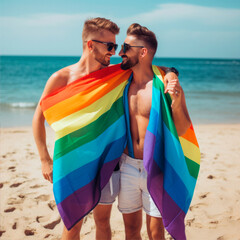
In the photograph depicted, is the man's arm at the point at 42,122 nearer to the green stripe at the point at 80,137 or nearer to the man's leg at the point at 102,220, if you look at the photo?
the green stripe at the point at 80,137

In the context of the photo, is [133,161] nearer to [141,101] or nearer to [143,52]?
[141,101]

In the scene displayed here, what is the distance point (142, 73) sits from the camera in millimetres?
2398

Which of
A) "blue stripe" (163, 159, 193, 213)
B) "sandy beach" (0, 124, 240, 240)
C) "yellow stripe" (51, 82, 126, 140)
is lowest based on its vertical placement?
"sandy beach" (0, 124, 240, 240)

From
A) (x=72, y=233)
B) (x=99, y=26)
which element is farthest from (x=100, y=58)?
(x=72, y=233)

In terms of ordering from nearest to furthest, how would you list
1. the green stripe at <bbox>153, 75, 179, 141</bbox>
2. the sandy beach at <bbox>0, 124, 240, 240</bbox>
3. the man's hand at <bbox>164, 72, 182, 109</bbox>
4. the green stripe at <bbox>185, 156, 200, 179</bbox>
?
the man's hand at <bbox>164, 72, 182, 109</bbox> → the green stripe at <bbox>153, 75, 179, 141</bbox> → the green stripe at <bbox>185, 156, 200, 179</bbox> → the sandy beach at <bbox>0, 124, 240, 240</bbox>

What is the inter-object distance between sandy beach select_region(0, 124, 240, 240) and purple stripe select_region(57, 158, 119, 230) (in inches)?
40.1

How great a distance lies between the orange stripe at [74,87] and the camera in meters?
2.36

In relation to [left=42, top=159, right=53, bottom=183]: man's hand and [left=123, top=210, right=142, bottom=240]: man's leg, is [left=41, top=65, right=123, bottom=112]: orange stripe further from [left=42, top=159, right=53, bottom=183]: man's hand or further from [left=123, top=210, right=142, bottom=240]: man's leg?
[left=123, top=210, right=142, bottom=240]: man's leg

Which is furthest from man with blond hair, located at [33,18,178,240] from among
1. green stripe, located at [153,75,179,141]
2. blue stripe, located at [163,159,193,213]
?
green stripe, located at [153,75,179,141]

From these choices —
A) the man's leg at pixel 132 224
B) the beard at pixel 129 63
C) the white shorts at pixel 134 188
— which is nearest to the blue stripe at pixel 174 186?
the white shorts at pixel 134 188

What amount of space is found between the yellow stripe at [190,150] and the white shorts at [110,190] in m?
0.62

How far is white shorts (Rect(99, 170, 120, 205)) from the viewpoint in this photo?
94.4 inches

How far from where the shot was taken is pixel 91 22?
2.46m

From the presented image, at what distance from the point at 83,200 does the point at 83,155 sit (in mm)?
383
